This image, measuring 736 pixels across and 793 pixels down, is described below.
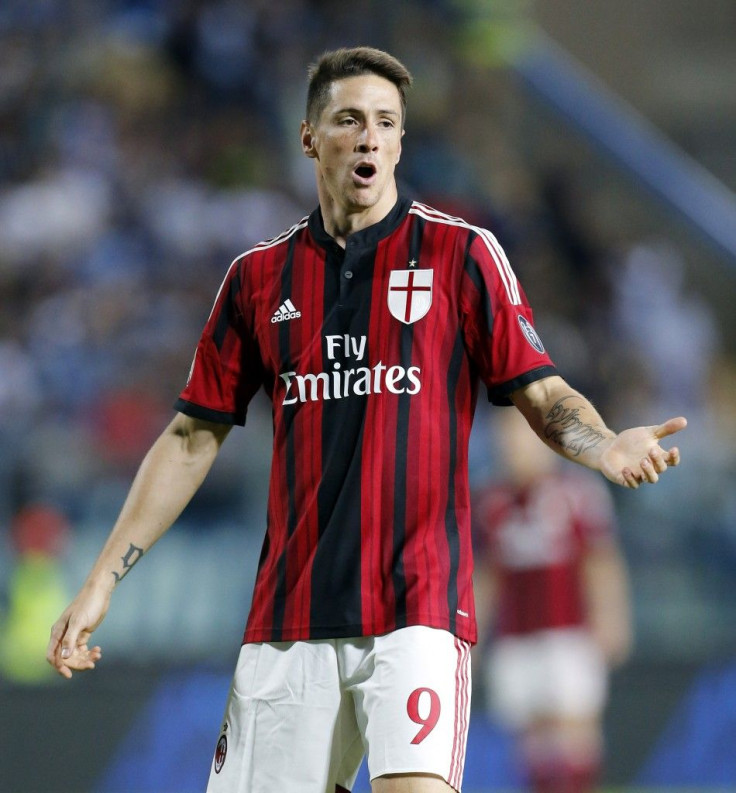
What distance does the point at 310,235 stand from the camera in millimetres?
3654

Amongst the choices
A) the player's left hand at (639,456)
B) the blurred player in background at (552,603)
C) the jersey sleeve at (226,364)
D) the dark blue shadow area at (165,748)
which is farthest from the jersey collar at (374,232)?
the dark blue shadow area at (165,748)

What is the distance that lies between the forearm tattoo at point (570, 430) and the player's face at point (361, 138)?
71 centimetres

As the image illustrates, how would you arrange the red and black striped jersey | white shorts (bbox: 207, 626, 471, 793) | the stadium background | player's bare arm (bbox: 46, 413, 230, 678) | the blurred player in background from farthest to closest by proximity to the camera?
the stadium background → the blurred player in background → player's bare arm (bbox: 46, 413, 230, 678) → the red and black striped jersey → white shorts (bbox: 207, 626, 471, 793)

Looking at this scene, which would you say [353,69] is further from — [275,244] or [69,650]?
[69,650]

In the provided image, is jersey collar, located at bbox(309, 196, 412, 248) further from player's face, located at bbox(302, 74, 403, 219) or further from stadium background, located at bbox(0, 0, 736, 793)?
stadium background, located at bbox(0, 0, 736, 793)

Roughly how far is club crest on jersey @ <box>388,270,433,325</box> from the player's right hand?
3.37ft

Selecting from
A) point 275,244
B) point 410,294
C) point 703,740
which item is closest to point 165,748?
point 703,740

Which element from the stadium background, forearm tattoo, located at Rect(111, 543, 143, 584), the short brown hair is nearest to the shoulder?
the short brown hair

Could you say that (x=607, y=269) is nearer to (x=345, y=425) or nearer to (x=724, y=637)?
(x=724, y=637)

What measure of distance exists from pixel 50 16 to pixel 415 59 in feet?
10.1

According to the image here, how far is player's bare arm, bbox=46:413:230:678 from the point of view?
339 centimetres

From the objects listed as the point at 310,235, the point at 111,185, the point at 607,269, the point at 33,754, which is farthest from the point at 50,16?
A: the point at 310,235

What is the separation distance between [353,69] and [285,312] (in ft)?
2.08

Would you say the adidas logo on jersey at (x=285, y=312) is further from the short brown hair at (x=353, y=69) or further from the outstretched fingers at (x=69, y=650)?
the outstretched fingers at (x=69, y=650)
